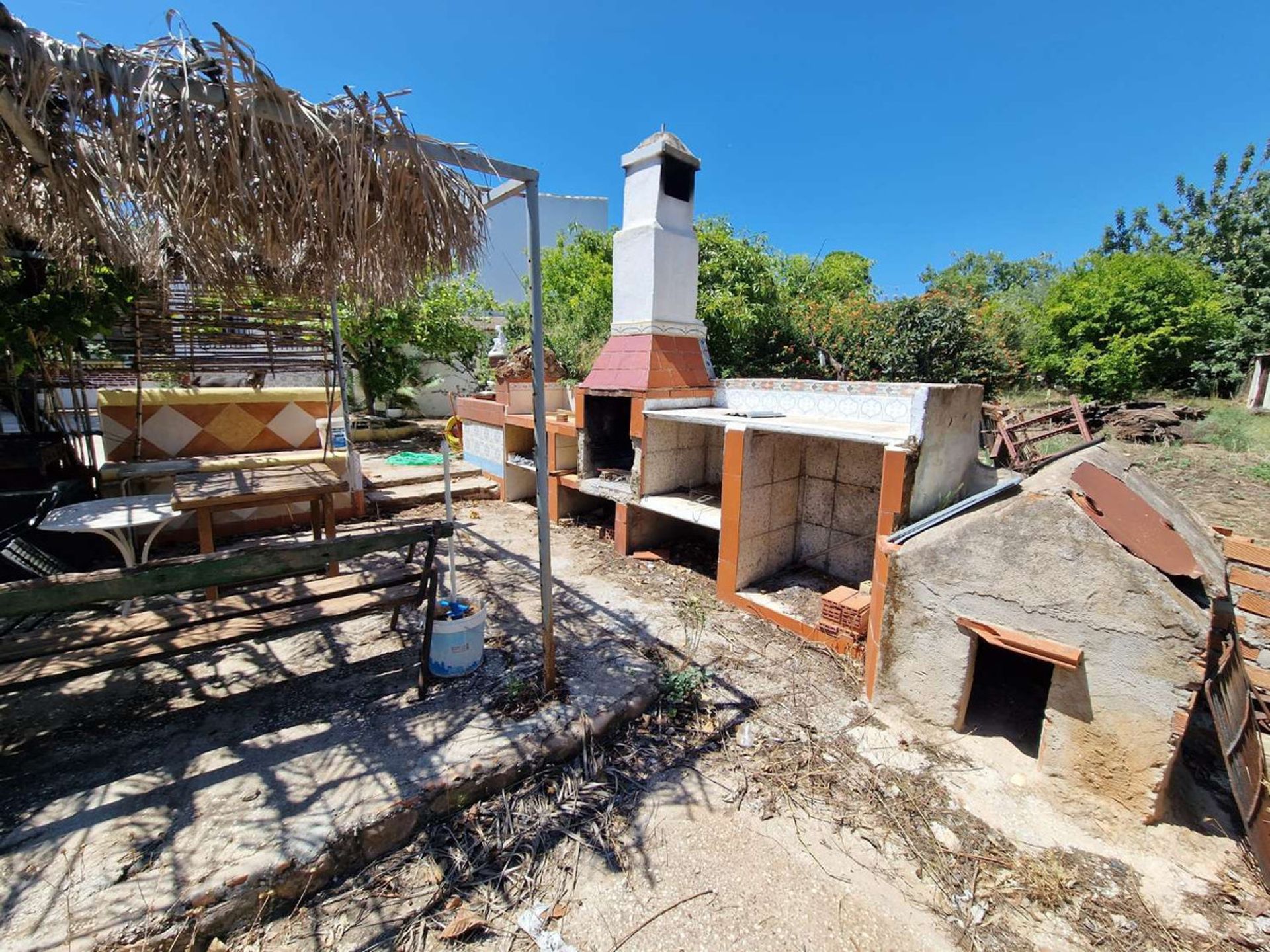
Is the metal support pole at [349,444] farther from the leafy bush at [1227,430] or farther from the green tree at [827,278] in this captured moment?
the leafy bush at [1227,430]

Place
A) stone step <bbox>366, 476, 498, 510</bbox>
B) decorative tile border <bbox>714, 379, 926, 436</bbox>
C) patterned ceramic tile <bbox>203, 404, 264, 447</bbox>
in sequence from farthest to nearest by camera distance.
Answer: stone step <bbox>366, 476, 498, 510</bbox> → patterned ceramic tile <bbox>203, 404, 264, 447</bbox> → decorative tile border <bbox>714, 379, 926, 436</bbox>

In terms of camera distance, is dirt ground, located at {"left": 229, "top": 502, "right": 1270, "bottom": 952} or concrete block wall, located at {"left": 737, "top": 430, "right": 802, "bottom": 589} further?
concrete block wall, located at {"left": 737, "top": 430, "right": 802, "bottom": 589}

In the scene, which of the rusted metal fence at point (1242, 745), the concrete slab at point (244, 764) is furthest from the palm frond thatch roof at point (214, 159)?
the rusted metal fence at point (1242, 745)

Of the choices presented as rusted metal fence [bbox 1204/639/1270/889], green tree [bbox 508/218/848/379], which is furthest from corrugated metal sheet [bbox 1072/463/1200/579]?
green tree [bbox 508/218/848/379]

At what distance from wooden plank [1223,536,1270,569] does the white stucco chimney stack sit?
4.76 metres

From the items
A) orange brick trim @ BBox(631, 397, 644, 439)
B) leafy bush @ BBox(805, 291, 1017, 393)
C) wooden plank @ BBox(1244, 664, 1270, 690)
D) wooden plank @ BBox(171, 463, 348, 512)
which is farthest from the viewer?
leafy bush @ BBox(805, 291, 1017, 393)

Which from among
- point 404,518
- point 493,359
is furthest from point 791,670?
point 493,359

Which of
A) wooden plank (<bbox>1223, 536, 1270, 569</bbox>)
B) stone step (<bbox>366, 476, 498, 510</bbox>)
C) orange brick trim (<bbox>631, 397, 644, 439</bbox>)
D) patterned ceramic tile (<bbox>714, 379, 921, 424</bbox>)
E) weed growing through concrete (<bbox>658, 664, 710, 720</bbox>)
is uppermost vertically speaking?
patterned ceramic tile (<bbox>714, 379, 921, 424</bbox>)

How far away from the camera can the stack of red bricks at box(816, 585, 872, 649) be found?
4.41 m

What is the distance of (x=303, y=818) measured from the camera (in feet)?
7.74

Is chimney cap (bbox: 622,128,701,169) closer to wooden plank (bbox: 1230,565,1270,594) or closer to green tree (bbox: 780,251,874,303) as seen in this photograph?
wooden plank (bbox: 1230,565,1270,594)

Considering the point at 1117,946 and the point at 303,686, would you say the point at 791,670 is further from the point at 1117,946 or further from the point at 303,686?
the point at 303,686

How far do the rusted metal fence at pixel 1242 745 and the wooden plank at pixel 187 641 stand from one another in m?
4.73

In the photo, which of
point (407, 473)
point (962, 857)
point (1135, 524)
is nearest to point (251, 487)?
point (407, 473)
